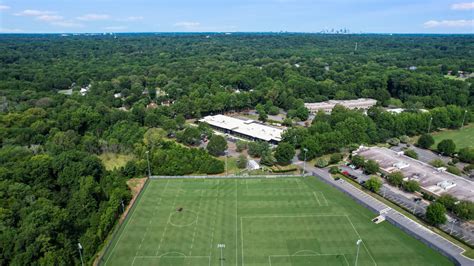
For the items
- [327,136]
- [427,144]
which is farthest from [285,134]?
[427,144]

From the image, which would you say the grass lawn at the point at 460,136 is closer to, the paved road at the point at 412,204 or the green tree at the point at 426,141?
the green tree at the point at 426,141

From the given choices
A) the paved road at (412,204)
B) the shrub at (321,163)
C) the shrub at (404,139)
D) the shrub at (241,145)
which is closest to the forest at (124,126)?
the shrub at (404,139)

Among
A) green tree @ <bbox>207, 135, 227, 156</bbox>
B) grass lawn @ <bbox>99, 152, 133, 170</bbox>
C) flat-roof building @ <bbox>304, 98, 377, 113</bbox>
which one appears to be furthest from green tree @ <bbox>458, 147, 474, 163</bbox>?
grass lawn @ <bbox>99, 152, 133, 170</bbox>

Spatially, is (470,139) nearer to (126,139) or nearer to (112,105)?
(126,139)

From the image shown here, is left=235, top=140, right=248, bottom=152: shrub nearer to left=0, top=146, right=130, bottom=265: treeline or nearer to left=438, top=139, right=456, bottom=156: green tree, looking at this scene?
left=0, top=146, right=130, bottom=265: treeline

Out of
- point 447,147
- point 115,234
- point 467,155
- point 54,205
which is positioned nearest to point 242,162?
point 115,234
